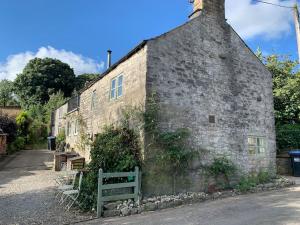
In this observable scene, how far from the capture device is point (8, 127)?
22.6 meters

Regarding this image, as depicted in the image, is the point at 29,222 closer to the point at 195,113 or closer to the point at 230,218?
the point at 230,218

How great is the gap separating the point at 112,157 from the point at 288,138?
489 inches

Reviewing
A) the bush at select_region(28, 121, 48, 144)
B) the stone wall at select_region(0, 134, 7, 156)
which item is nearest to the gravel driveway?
the stone wall at select_region(0, 134, 7, 156)

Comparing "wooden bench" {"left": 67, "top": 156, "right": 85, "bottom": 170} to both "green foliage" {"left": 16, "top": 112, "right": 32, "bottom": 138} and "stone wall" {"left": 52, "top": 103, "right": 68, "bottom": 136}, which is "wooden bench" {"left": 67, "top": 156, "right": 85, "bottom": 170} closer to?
"stone wall" {"left": 52, "top": 103, "right": 68, "bottom": 136}

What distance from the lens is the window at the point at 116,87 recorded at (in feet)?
40.9

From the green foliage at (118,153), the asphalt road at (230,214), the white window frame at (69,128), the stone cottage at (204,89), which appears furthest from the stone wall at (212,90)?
the white window frame at (69,128)

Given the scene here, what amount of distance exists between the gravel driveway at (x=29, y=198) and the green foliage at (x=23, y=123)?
11948 mm

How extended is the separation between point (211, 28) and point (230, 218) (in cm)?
859

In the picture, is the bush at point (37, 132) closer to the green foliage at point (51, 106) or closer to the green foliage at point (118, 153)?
the green foliage at point (51, 106)

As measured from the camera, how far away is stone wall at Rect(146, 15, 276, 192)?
1068cm

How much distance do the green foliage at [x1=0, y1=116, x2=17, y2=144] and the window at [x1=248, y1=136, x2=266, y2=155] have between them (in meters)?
19.1

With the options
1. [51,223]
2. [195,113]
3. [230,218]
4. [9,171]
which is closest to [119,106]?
[195,113]

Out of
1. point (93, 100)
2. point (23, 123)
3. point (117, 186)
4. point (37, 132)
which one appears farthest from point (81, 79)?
point (117, 186)

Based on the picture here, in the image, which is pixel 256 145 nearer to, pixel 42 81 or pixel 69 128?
pixel 69 128
